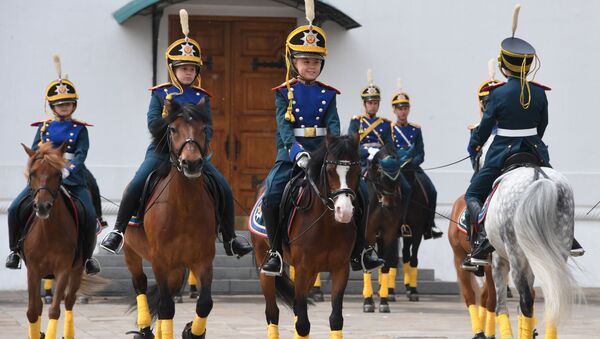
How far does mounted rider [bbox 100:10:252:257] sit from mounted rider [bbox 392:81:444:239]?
692 cm

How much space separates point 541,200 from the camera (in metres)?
10.6

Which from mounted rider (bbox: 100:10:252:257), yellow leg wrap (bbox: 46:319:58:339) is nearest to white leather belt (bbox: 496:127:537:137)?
mounted rider (bbox: 100:10:252:257)

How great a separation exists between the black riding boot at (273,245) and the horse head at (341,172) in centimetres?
96

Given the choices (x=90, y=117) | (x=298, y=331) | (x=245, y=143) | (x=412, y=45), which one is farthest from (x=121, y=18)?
(x=298, y=331)

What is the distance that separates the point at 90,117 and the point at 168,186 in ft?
31.6

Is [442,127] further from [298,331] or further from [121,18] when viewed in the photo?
[298,331]

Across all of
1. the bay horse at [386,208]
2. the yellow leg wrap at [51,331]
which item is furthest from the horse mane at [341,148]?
the bay horse at [386,208]

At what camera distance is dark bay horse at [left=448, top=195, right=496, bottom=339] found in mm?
13102

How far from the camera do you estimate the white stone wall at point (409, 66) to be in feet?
67.5

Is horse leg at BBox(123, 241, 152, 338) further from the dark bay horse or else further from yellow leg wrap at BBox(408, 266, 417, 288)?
yellow leg wrap at BBox(408, 266, 417, 288)

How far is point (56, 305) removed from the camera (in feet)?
41.0

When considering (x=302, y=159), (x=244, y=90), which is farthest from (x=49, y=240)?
(x=244, y=90)

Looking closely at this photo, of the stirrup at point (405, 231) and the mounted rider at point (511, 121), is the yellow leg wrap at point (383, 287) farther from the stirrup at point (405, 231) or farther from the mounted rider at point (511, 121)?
the mounted rider at point (511, 121)

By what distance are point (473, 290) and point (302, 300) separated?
3.66 m
